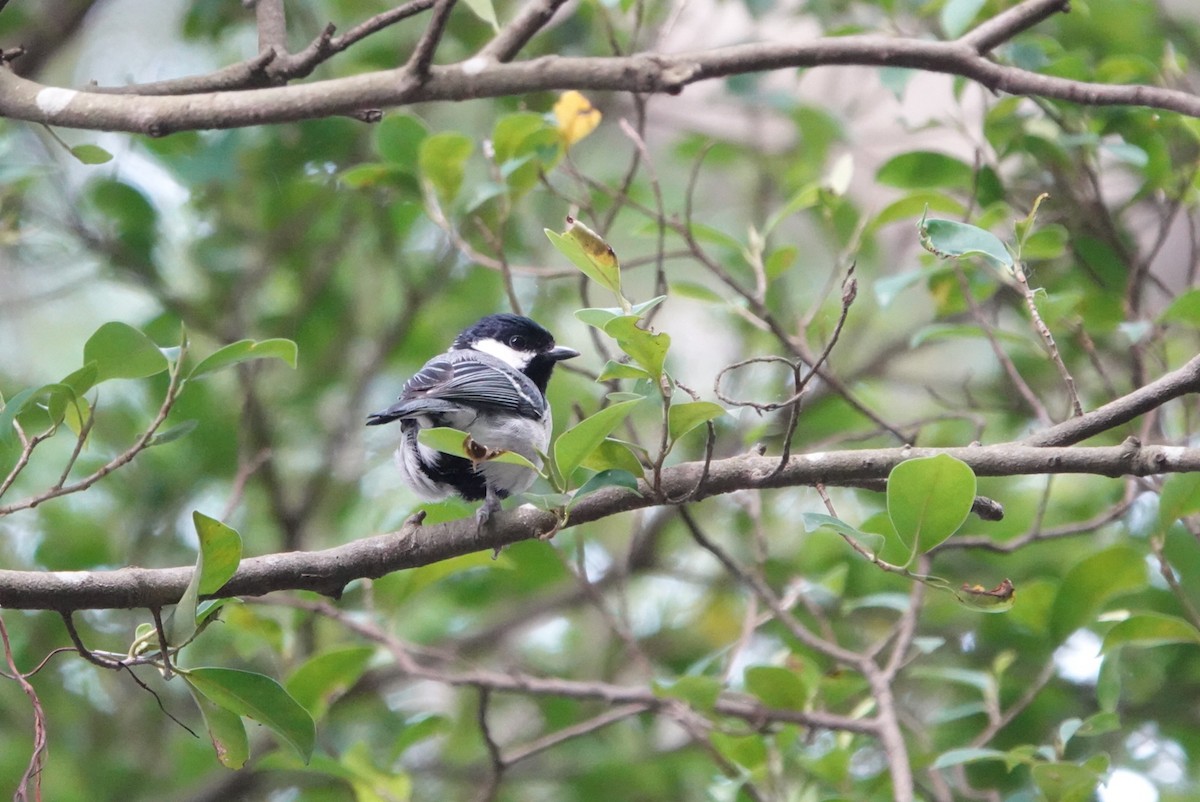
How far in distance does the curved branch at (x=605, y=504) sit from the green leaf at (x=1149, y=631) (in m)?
0.74

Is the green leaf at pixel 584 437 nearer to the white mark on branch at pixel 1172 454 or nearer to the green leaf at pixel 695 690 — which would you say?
the white mark on branch at pixel 1172 454

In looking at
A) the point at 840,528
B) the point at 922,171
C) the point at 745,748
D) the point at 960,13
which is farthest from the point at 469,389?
the point at 960,13

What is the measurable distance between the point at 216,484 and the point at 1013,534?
2829mm

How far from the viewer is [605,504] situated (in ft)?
6.28

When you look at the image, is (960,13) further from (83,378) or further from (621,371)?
(83,378)

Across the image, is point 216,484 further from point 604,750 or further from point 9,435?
point 9,435

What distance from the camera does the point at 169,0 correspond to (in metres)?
5.22

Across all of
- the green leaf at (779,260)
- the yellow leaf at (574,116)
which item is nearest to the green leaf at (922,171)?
the green leaf at (779,260)

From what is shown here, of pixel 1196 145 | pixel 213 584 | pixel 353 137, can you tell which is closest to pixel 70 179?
pixel 353 137

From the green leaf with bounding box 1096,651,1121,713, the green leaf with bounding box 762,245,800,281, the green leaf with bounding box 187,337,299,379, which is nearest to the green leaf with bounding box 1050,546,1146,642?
the green leaf with bounding box 1096,651,1121,713

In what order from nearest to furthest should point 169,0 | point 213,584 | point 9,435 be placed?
1. point 213,584
2. point 9,435
3. point 169,0

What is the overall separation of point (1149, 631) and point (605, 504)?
125cm

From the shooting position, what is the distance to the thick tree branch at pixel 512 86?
2.31m

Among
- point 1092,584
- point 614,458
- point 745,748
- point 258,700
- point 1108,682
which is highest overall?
point 614,458
